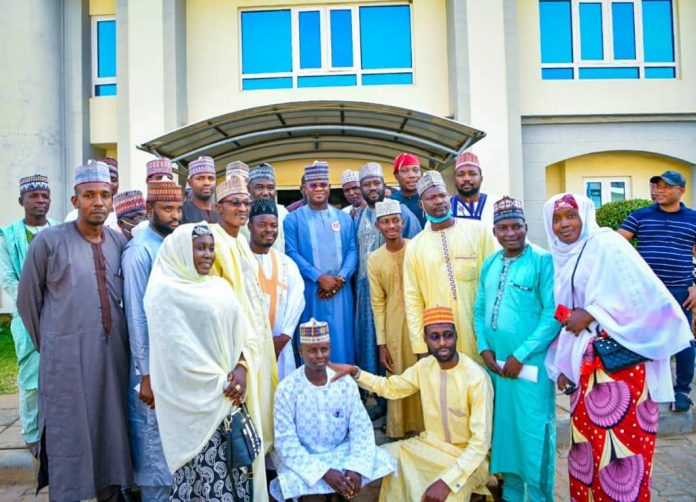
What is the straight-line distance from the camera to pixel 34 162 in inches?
435

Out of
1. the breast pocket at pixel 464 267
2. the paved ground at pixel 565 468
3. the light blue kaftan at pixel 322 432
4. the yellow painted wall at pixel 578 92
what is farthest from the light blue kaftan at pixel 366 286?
the yellow painted wall at pixel 578 92

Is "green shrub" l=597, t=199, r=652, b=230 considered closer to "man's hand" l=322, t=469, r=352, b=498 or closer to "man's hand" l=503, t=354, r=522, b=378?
"man's hand" l=503, t=354, r=522, b=378

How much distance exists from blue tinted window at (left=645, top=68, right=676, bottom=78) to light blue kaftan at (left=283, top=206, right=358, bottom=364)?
9885mm

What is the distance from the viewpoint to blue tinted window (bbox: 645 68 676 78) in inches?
464

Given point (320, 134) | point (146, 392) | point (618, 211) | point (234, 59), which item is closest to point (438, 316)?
point (146, 392)

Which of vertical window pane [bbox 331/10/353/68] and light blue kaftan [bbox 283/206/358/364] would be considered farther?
vertical window pane [bbox 331/10/353/68]

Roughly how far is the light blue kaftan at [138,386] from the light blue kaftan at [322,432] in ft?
2.40

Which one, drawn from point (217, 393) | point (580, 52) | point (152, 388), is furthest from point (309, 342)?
point (580, 52)

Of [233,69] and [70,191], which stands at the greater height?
[233,69]

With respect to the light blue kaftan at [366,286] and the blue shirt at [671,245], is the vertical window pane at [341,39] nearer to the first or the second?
the light blue kaftan at [366,286]

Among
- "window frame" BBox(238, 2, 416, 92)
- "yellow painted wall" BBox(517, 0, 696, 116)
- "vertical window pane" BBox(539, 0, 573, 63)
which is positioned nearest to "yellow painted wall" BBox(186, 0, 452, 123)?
"window frame" BBox(238, 2, 416, 92)

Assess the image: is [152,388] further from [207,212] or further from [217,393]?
[207,212]

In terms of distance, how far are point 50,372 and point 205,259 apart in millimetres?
1196

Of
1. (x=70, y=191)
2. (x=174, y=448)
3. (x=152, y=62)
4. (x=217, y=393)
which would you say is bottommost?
(x=174, y=448)
